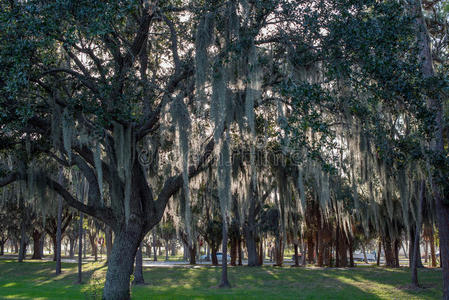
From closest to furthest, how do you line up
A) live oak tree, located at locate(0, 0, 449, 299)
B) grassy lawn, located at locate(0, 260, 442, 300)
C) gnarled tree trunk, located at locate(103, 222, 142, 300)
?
live oak tree, located at locate(0, 0, 449, 299), gnarled tree trunk, located at locate(103, 222, 142, 300), grassy lawn, located at locate(0, 260, 442, 300)

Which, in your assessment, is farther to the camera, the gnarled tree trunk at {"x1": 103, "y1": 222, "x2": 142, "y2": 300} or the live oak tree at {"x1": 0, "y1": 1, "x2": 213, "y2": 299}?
the gnarled tree trunk at {"x1": 103, "y1": 222, "x2": 142, "y2": 300}

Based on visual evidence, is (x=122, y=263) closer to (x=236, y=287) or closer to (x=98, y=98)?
(x=98, y=98)

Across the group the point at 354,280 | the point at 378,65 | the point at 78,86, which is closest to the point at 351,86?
the point at 378,65

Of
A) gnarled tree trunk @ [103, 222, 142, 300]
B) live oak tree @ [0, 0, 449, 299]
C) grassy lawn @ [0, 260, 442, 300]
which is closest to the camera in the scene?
live oak tree @ [0, 0, 449, 299]

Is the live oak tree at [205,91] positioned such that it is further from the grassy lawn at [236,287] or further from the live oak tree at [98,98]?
the grassy lawn at [236,287]

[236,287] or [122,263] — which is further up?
[122,263]

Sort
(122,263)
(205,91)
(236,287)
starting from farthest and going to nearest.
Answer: (236,287) < (122,263) < (205,91)

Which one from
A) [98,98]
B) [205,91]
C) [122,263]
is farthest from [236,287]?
[98,98]

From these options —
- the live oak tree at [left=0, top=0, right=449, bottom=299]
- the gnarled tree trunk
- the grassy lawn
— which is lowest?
the grassy lawn

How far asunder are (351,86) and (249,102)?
6.78ft

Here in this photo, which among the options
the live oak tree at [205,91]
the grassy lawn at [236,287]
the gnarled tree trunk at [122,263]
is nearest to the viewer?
the live oak tree at [205,91]

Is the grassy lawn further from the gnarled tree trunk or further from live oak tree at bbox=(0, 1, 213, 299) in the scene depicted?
live oak tree at bbox=(0, 1, 213, 299)

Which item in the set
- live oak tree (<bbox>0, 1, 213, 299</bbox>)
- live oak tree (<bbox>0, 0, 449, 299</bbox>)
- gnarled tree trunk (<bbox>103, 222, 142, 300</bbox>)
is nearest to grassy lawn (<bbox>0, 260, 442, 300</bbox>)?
gnarled tree trunk (<bbox>103, 222, 142, 300</bbox>)

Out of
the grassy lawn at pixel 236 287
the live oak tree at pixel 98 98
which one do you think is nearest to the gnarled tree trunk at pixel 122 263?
the live oak tree at pixel 98 98
